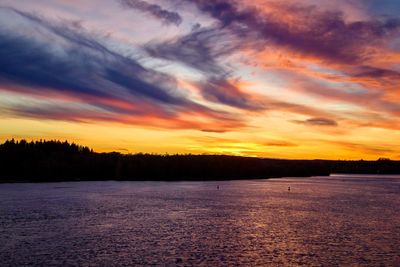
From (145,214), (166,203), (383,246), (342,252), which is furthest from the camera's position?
(166,203)

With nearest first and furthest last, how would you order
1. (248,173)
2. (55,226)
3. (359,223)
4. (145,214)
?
1. (55,226)
2. (359,223)
3. (145,214)
4. (248,173)

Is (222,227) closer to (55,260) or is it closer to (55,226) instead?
(55,226)

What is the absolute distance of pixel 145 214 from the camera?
181ft

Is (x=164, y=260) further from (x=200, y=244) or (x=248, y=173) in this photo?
(x=248, y=173)

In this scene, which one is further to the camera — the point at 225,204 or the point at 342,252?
the point at 225,204

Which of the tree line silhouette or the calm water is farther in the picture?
the tree line silhouette

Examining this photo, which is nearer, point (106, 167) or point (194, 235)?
point (194, 235)

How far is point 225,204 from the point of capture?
7019 cm

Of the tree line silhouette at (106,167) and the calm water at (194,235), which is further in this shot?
the tree line silhouette at (106,167)

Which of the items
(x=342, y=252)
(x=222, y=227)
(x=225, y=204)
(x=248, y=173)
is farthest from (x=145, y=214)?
(x=248, y=173)

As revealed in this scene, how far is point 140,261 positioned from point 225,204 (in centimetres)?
Result: 4094

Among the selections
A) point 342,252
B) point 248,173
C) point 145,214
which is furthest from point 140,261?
point 248,173

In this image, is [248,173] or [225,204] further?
[248,173]

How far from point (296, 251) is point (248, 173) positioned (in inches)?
5901
